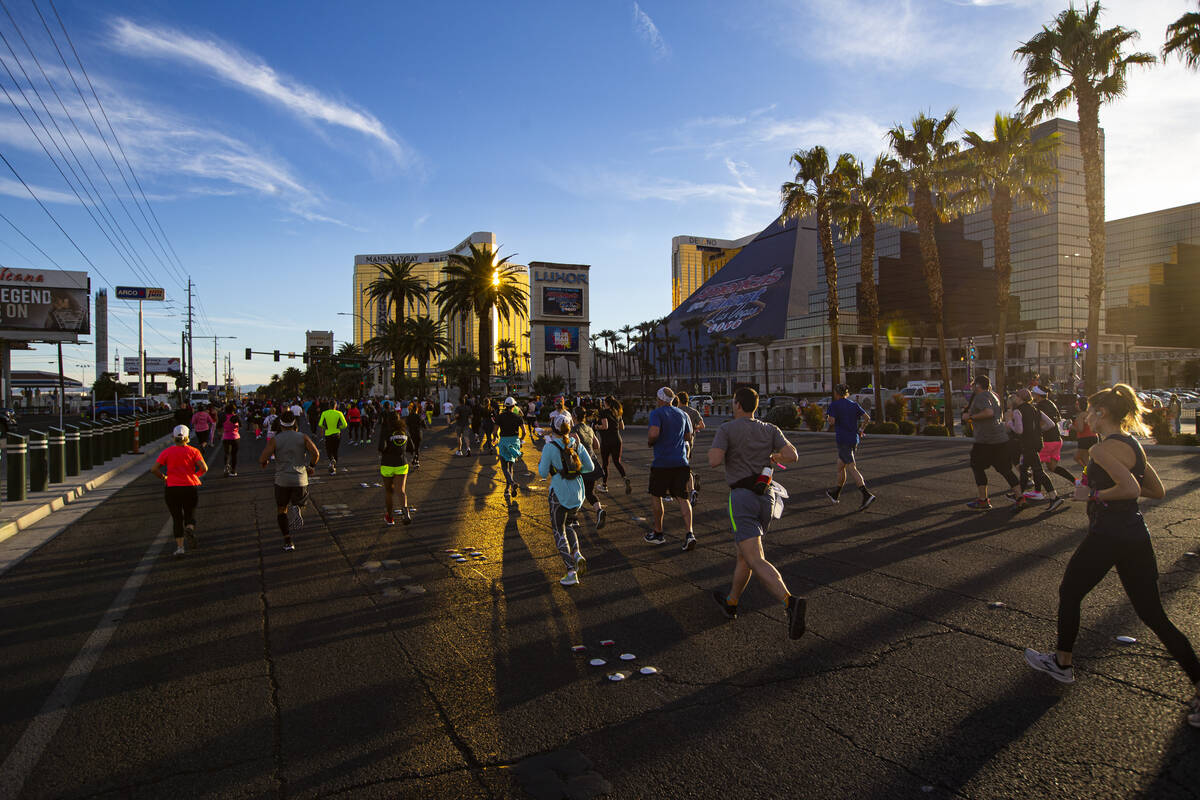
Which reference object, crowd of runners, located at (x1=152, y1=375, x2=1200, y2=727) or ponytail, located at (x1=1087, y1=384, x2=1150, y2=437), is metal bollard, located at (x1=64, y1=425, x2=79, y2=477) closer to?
crowd of runners, located at (x1=152, y1=375, x2=1200, y2=727)

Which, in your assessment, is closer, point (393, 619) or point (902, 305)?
point (393, 619)

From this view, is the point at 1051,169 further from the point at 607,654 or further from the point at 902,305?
the point at 902,305

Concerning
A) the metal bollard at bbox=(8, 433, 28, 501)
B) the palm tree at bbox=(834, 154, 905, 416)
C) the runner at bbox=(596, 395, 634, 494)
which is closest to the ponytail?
the runner at bbox=(596, 395, 634, 494)

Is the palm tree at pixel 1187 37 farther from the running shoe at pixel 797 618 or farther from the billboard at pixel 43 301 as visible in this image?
the billboard at pixel 43 301

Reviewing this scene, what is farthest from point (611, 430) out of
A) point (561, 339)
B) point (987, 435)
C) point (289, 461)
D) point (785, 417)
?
point (561, 339)

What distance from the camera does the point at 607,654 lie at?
16.4 feet

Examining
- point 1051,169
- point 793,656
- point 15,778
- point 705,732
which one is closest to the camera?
point 15,778

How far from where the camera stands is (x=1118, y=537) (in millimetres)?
4086

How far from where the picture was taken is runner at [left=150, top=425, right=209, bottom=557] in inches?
333

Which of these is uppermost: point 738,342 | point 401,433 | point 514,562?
point 738,342

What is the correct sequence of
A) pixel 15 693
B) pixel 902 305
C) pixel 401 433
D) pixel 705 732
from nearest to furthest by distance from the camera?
pixel 705 732 < pixel 15 693 < pixel 401 433 < pixel 902 305

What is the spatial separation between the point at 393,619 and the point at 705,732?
10.1 feet

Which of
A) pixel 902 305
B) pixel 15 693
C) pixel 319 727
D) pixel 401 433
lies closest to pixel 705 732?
pixel 319 727

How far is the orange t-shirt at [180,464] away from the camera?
8523 mm
